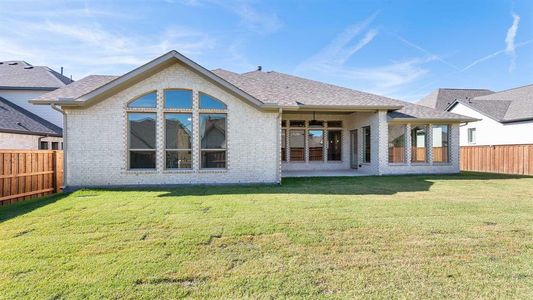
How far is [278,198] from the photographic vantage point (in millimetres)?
8039

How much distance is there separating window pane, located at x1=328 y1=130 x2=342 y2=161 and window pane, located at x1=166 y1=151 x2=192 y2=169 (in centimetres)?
903

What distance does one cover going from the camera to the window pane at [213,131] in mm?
10555

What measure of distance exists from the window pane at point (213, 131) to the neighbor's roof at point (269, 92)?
1.22m

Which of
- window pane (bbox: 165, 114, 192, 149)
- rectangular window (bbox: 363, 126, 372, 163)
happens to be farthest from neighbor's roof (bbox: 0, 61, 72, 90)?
rectangular window (bbox: 363, 126, 372, 163)

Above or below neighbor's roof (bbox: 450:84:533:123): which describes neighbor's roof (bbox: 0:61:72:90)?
above

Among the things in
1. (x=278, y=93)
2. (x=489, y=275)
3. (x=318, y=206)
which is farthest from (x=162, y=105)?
(x=489, y=275)

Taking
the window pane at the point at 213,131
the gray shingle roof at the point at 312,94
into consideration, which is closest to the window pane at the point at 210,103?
the window pane at the point at 213,131

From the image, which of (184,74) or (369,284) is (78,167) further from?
(369,284)

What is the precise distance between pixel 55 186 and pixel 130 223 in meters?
6.47

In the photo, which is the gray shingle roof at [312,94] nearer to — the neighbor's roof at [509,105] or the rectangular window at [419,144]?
the rectangular window at [419,144]

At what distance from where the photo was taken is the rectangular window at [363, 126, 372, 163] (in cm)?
1482

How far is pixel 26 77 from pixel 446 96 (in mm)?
36697

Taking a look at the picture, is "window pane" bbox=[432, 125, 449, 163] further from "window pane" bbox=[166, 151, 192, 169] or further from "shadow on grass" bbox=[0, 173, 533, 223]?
"window pane" bbox=[166, 151, 192, 169]

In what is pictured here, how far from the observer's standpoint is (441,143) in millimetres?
14898
